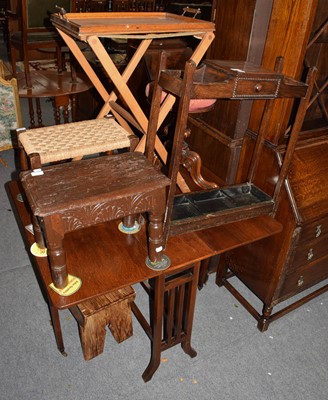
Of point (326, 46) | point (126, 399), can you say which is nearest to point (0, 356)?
point (126, 399)

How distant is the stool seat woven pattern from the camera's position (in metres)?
1.77

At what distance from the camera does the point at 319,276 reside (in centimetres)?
248

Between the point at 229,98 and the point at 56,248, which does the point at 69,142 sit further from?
the point at 229,98

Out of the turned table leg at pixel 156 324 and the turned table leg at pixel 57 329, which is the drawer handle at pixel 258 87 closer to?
the turned table leg at pixel 156 324

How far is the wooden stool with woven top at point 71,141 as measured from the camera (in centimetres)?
176

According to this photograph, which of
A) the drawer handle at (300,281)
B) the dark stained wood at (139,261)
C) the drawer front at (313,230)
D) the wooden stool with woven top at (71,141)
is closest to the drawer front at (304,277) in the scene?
the drawer handle at (300,281)

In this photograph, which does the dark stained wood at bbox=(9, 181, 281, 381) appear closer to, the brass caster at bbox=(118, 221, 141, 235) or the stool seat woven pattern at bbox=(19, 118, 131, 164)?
the brass caster at bbox=(118, 221, 141, 235)

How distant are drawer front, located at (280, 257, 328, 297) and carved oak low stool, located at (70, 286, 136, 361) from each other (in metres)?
0.91

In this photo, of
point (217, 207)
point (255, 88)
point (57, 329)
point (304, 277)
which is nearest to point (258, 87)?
point (255, 88)

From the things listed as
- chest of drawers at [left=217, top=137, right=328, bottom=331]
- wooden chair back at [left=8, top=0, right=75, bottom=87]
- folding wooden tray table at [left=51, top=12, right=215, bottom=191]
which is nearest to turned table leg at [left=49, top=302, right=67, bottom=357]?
folding wooden tray table at [left=51, top=12, right=215, bottom=191]

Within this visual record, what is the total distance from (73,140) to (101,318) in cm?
94

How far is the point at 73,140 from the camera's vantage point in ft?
6.19

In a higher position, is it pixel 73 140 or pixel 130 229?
pixel 73 140

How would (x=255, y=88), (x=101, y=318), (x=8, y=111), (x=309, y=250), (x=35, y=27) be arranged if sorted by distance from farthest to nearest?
(x=35, y=27), (x=8, y=111), (x=309, y=250), (x=101, y=318), (x=255, y=88)
